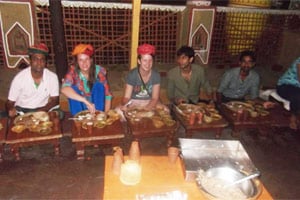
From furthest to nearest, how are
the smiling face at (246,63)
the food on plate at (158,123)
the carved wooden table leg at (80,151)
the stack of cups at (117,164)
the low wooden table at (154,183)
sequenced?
the smiling face at (246,63)
the food on plate at (158,123)
the carved wooden table leg at (80,151)
the stack of cups at (117,164)
the low wooden table at (154,183)

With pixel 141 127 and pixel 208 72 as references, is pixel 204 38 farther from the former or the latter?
pixel 141 127

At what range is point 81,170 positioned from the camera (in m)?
3.66

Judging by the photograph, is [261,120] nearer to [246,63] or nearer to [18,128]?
[246,63]

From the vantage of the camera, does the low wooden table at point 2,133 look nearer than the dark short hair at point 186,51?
Yes

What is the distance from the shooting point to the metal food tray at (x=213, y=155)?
8.54 ft

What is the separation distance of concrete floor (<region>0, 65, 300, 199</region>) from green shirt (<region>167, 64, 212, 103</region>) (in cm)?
94

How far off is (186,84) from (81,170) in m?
2.30

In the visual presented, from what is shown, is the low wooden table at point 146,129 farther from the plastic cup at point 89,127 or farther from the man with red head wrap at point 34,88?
the man with red head wrap at point 34,88

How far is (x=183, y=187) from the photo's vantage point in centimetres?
242

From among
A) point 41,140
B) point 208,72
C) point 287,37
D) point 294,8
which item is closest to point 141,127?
point 41,140

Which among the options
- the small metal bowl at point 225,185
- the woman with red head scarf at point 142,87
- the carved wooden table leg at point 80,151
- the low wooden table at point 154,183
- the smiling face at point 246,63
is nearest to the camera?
the small metal bowl at point 225,185

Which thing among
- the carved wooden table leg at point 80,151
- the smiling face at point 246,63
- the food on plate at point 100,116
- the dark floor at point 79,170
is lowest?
the dark floor at point 79,170

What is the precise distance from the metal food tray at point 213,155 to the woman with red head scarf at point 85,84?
1.72 m

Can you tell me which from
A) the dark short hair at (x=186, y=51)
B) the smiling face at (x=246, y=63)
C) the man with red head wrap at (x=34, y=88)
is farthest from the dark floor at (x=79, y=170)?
the dark short hair at (x=186, y=51)
